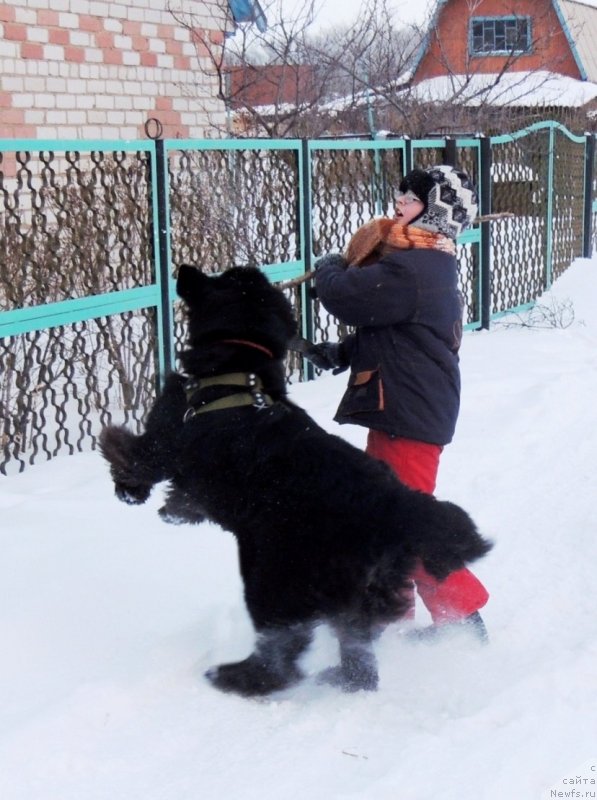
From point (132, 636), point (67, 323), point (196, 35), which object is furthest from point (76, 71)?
point (132, 636)

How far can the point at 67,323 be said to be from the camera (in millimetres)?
5492

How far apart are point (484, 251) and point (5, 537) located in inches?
261

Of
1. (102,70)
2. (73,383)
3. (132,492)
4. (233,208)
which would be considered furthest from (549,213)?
(132,492)

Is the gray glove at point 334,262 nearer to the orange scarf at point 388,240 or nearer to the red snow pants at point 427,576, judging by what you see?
the orange scarf at point 388,240

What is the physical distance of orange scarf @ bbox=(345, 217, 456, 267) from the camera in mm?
3617

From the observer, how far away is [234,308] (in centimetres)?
330

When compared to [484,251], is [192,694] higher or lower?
lower

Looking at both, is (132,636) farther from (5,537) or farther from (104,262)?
(104,262)

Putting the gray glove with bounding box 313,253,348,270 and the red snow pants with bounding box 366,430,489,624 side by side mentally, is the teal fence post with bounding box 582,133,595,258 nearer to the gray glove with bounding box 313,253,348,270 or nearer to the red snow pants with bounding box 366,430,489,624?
the gray glove with bounding box 313,253,348,270

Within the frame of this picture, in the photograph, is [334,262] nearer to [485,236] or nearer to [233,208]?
[233,208]

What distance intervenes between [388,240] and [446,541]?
3.87 ft

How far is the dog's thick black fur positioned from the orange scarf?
0.43m

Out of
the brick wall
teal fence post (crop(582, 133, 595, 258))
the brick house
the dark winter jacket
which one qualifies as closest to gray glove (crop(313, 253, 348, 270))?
the dark winter jacket

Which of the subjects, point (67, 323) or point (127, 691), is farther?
point (67, 323)
